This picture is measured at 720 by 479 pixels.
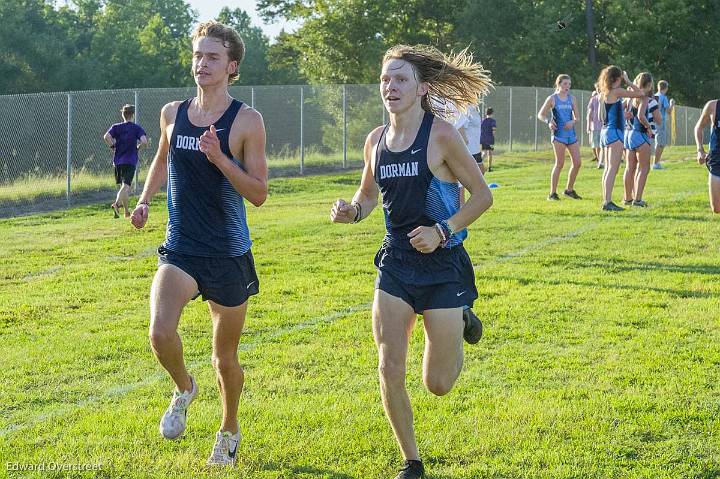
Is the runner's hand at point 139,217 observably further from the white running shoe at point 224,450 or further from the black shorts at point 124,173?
the black shorts at point 124,173

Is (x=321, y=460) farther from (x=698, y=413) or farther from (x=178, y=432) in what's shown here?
(x=698, y=413)

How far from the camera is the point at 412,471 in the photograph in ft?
16.5

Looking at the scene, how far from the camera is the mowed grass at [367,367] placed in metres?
5.43

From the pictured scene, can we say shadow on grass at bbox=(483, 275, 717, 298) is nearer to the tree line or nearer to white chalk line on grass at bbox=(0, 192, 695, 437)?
white chalk line on grass at bbox=(0, 192, 695, 437)

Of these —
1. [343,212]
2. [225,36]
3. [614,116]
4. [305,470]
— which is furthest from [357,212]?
[614,116]

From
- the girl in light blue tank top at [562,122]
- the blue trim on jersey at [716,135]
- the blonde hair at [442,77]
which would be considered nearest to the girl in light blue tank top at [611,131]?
the girl in light blue tank top at [562,122]

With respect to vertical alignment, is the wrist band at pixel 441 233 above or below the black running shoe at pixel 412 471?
above

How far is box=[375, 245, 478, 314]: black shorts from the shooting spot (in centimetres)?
514

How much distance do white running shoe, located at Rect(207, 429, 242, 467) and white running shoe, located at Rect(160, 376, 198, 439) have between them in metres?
0.19

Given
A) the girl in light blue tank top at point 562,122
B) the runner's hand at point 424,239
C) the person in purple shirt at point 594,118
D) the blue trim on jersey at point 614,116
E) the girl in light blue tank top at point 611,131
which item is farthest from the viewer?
the person in purple shirt at point 594,118

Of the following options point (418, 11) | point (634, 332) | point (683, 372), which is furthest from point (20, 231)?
point (418, 11)

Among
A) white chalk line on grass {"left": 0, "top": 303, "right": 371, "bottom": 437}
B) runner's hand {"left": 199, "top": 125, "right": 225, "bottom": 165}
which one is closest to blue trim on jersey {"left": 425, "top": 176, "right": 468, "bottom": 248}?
runner's hand {"left": 199, "top": 125, "right": 225, "bottom": 165}

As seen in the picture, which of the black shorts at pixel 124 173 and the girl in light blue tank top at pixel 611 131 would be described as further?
the black shorts at pixel 124 173

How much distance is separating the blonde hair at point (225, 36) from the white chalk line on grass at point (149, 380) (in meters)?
2.17
